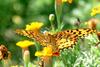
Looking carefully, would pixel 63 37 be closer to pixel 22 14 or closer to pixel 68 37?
pixel 68 37

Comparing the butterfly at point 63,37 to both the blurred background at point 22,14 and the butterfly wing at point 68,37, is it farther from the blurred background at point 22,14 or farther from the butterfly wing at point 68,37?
the blurred background at point 22,14

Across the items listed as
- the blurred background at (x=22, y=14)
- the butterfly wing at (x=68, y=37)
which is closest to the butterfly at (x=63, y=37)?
the butterfly wing at (x=68, y=37)

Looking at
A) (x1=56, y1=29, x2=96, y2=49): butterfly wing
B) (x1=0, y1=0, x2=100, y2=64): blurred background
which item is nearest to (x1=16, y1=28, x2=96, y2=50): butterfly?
(x1=56, y1=29, x2=96, y2=49): butterfly wing

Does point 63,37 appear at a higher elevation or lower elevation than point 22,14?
lower

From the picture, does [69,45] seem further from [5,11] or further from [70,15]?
[5,11]

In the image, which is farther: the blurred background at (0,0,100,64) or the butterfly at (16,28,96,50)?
the blurred background at (0,0,100,64)

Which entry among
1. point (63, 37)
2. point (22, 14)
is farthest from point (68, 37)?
point (22, 14)

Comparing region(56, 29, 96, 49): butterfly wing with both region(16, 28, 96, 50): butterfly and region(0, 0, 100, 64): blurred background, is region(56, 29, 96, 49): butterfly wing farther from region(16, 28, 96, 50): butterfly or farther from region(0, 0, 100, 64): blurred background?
region(0, 0, 100, 64): blurred background

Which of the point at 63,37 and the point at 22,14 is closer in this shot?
the point at 63,37

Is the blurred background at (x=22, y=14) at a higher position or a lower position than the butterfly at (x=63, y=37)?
higher

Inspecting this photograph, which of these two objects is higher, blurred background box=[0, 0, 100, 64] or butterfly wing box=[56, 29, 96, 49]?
blurred background box=[0, 0, 100, 64]

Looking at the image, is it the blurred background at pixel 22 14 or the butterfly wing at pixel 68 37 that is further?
the blurred background at pixel 22 14
